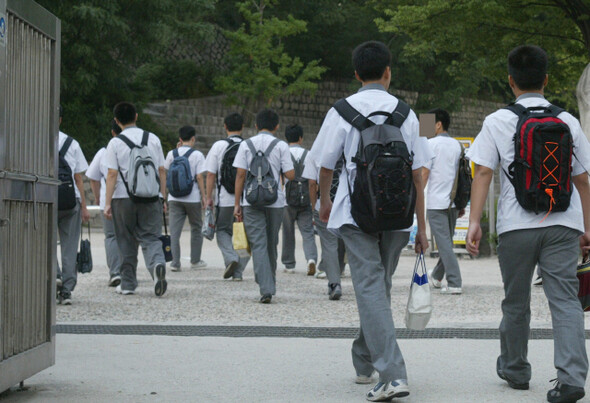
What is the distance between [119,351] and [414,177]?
2.45 m

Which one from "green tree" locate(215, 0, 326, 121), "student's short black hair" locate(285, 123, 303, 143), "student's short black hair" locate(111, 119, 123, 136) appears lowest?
"student's short black hair" locate(111, 119, 123, 136)

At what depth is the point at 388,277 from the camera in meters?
5.49

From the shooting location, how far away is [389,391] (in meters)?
4.98

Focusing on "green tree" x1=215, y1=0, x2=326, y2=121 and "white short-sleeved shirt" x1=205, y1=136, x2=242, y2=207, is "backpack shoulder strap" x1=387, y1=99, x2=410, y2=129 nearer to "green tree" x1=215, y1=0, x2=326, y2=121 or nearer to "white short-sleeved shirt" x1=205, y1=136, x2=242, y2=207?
"white short-sleeved shirt" x1=205, y1=136, x2=242, y2=207

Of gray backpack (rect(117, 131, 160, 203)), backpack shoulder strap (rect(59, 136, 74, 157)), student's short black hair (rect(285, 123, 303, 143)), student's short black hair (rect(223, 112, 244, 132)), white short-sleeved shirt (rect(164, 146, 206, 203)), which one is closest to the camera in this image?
backpack shoulder strap (rect(59, 136, 74, 157))

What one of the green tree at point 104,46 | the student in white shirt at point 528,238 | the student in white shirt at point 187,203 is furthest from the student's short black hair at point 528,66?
the green tree at point 104,46

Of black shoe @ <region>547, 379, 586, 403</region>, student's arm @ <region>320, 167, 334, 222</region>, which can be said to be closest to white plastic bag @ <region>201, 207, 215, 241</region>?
student's arm @ <region>320, 167, 334, 222</region>

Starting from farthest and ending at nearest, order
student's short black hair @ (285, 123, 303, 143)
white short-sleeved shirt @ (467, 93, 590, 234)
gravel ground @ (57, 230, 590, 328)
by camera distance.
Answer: student's short black hair @ (285, 123, 303, 143) < gravel ground @ (57, 230, 590, 328) < white short-sleeved shirt @ (467, 93, 590, 234)

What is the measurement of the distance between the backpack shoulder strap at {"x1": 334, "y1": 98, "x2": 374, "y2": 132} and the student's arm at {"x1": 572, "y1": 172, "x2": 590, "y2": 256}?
110cm

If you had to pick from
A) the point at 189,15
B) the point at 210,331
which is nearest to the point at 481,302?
the point at 210,331

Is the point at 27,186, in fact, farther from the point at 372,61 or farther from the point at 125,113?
the point at 125,113

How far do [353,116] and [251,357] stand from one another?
6.44ft

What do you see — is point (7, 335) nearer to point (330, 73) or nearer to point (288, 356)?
point (288, 356)

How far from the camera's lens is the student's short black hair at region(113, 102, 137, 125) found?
33.8ft
